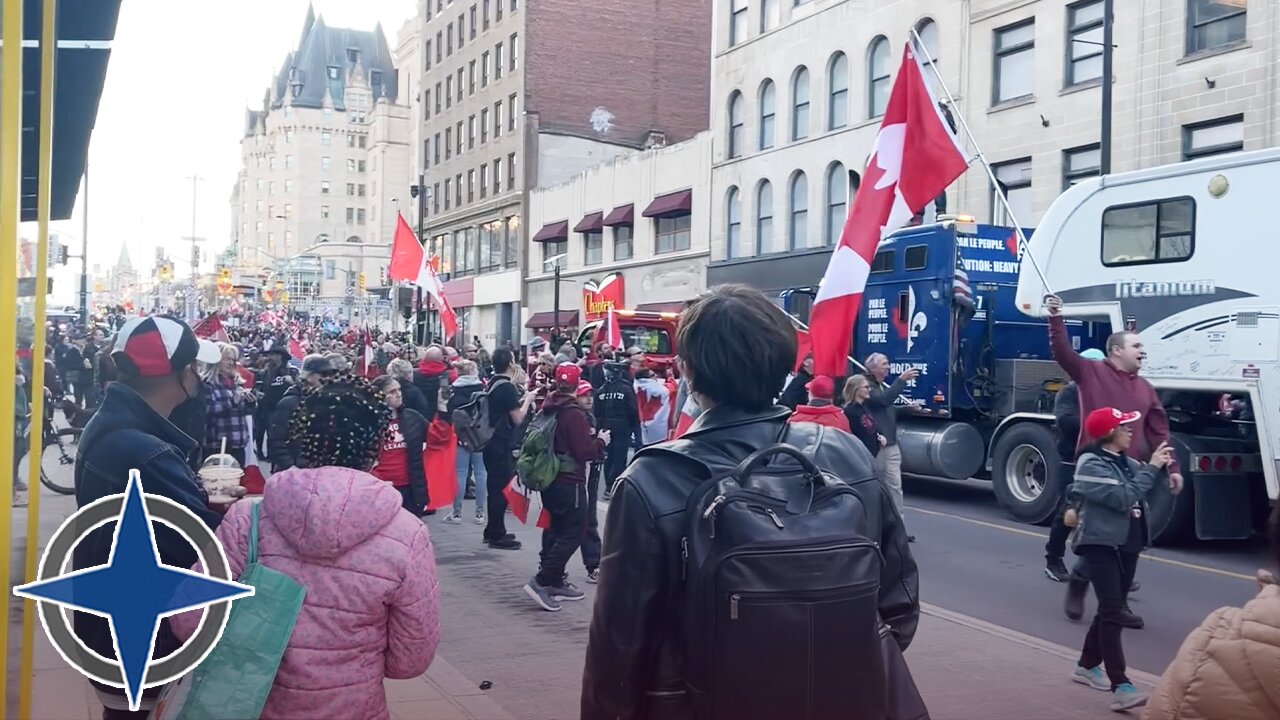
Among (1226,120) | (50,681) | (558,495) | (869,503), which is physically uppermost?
(1226,120)

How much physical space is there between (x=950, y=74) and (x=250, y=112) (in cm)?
14058

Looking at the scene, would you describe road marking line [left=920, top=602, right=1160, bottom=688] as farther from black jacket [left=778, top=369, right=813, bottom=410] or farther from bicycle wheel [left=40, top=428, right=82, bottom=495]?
bicycle wheel [left=40, top=428, right=82, bottom=495]

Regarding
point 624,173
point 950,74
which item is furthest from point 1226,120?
point 624,173

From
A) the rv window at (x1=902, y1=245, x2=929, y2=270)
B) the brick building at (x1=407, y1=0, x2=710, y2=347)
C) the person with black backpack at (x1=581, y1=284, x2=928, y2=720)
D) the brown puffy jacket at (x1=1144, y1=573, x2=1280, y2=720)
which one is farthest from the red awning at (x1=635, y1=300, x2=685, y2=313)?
the brown puffy jacket at (x1=1144, y1=573, x2=1280, y2=720)

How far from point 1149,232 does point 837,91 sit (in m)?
21.1

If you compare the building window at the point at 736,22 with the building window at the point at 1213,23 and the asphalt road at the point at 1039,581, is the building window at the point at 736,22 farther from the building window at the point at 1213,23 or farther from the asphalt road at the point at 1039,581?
the asphalt road at the point at 1039,581

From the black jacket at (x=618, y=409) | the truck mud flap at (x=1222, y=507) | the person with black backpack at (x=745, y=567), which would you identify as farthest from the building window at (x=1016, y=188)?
the person with black backpack at (x=745, y=567)

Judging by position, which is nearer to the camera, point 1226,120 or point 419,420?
point 419,420

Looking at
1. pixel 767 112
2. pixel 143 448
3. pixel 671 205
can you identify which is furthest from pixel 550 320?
pixel 143 448

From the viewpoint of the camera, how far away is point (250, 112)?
15512 cm

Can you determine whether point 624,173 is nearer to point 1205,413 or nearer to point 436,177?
point 436,177

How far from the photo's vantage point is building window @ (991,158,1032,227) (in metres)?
26.1

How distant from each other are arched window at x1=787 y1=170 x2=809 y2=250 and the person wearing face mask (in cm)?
2997

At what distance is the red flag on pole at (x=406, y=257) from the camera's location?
70.6 feet
